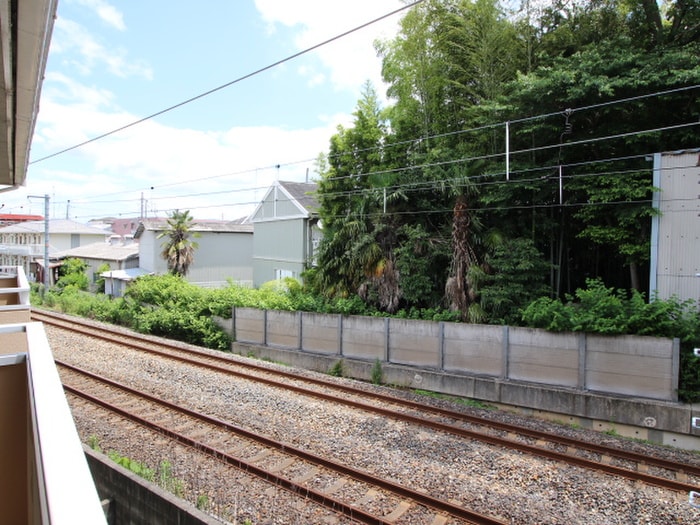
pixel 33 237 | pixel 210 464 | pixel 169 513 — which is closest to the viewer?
pixel 169 513

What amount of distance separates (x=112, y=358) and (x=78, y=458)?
1411cm

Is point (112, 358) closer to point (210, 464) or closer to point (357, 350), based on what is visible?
point (357, 350)

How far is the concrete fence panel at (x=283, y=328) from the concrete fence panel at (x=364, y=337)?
1.86 m

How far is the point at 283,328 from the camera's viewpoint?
50.0ft

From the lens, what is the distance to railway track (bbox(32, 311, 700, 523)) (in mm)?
6008

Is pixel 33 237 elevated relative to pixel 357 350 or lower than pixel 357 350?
elevated

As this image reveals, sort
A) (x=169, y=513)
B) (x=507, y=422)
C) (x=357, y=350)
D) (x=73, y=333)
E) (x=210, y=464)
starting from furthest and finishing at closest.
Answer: (x=73, y=333)
(x=357, y=350)
(x=507, y=422)
(x=210, y=464)
(x=169, y=513)

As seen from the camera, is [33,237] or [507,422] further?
[33,237]

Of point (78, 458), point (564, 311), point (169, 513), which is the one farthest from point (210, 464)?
point (564, 311)

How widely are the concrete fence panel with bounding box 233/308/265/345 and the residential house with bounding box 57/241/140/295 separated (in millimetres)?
16697

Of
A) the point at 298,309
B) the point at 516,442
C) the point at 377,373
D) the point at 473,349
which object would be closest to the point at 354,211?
the point at 298,309

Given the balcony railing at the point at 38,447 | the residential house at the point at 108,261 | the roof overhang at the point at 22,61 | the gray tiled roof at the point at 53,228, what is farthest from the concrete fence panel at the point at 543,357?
the gray tiled roof at the point at 53,228

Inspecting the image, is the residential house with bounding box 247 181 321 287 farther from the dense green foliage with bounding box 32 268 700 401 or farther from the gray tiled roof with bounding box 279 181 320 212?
the dense green foliage with bounding box 32 268 700 401

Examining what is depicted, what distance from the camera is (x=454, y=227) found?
13.8 meters
